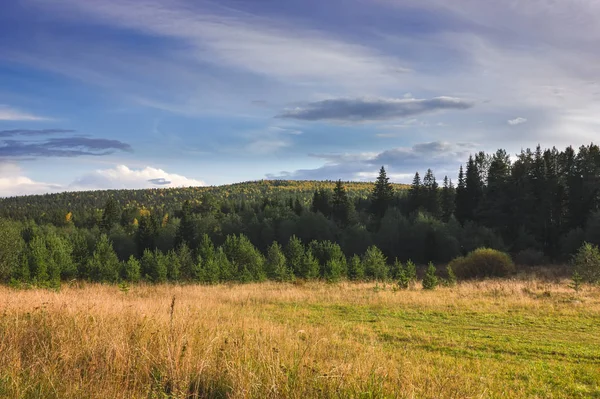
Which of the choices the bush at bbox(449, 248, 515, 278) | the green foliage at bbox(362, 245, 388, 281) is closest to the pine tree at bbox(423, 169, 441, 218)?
the bush at bbox(449, 248, 515, 278)

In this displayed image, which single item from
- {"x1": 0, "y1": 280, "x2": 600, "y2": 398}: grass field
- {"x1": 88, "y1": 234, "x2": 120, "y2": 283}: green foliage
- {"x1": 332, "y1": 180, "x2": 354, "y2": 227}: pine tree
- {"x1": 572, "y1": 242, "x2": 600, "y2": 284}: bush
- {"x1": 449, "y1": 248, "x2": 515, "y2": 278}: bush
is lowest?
{"x1": 88, "y1": 234, "x2": 120, "y2": 283}: green foliage

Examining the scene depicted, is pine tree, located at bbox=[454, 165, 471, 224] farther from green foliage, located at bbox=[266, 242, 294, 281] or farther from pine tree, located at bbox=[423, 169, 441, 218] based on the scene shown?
green foliage, located at bbox=[266, 242, 294, 281]

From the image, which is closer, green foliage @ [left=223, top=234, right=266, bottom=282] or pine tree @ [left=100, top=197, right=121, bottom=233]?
green foliage @ [left=223, top=234, right=266, bottom=282]

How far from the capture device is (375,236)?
59250 mm

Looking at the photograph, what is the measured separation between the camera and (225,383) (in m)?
4.77

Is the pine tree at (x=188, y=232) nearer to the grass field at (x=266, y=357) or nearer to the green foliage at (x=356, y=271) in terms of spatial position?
the green foliage at (x=356, y=271)

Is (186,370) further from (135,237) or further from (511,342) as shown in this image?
(135,237)

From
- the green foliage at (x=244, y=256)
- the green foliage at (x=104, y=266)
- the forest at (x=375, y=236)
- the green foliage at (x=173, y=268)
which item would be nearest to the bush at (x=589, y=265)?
the forest at (x=375, y=236)

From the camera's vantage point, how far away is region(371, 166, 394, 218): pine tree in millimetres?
75125

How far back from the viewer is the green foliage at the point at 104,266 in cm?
4442

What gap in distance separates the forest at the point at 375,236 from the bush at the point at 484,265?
Result: 298 millimetres

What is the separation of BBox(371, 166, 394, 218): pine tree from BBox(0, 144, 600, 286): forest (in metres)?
0.20

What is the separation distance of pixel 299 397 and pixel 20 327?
17.1ft

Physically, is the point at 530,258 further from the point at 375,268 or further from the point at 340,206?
the point at 340,206
